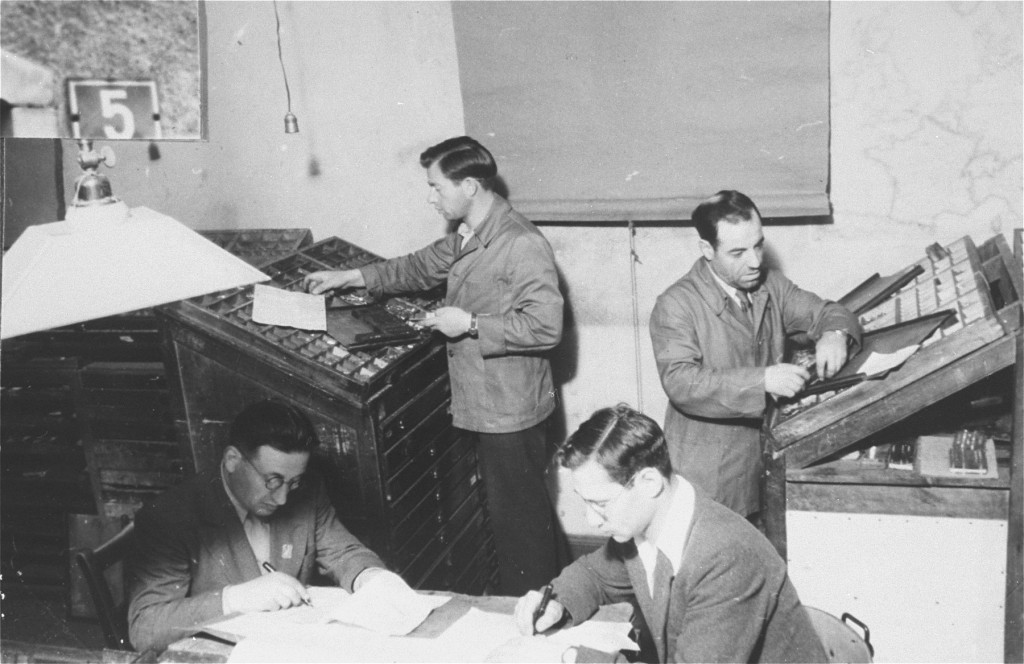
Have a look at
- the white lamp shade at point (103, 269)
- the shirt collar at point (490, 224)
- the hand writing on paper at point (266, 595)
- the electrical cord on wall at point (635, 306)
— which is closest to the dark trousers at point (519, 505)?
the electrical cord on wall at point (635, 306)

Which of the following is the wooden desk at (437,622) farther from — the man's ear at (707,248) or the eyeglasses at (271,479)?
the man's ear at (707,248)

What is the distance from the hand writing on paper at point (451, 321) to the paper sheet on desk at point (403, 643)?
1.65 meters

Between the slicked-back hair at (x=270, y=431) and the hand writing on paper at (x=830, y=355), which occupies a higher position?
the hand writing on paper at (x=830, y=355)

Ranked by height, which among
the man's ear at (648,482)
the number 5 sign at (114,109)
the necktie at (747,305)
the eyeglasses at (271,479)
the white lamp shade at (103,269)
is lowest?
the eyeglasses at (271,479)

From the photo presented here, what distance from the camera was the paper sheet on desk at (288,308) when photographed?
11.7 feet

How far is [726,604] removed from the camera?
209 centimetres

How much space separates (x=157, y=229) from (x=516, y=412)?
2.28 metres

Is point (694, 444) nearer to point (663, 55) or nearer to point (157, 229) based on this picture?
point (663, 55)

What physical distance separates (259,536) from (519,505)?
51.1 inches

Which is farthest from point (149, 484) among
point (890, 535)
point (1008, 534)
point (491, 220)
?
point (1008, 534)

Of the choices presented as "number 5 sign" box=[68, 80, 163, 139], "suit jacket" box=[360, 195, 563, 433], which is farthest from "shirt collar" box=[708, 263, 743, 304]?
"number 5 sign" box=[68, 80, 163, 139]

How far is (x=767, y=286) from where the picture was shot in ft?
11.4

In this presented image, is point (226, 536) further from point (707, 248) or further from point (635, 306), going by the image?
point (635, 306)

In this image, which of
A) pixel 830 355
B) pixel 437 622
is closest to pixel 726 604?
pixel 437 622
